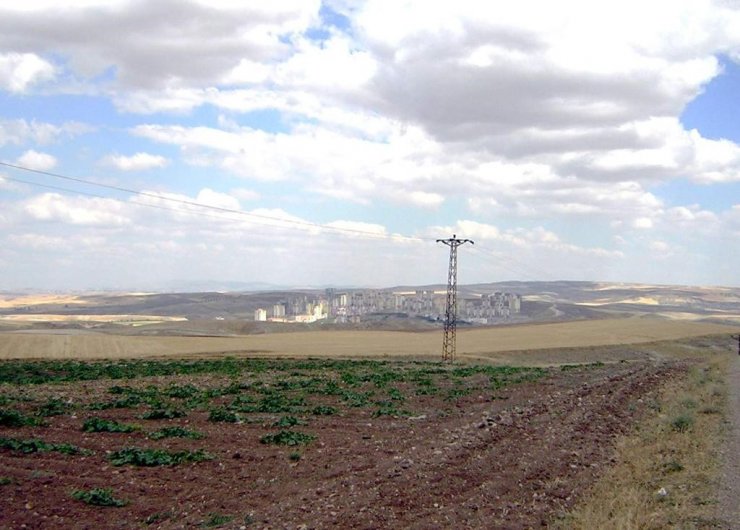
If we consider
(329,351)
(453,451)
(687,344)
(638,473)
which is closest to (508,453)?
(453,451)

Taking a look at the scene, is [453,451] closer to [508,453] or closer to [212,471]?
[508,453]

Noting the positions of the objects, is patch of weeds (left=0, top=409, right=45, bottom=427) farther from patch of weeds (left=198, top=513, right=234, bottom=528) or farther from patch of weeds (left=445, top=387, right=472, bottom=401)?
patch of weeds (left=445, top=387, right=472, bottom=401)

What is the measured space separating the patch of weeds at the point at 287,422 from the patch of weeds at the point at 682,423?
1097cm

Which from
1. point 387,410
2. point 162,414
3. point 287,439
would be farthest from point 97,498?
point 387,410

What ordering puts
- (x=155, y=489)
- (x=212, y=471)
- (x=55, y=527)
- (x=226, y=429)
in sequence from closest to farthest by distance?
(x=55, y=527) < (x=155, y=489) < (x=212, y=471) < (x=226, y=429)

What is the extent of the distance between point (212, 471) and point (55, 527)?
Answer: 4.60 metres

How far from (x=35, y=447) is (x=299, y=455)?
225 inches

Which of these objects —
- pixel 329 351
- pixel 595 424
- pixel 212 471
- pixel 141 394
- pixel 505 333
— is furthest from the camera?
pixel 505 333

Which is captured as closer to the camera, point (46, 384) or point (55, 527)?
point (55, 527)

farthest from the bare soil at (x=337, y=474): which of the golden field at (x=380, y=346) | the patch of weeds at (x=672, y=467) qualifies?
the golden field at (x=380, y=346)

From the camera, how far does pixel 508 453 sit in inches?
704

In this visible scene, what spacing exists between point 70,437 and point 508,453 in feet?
34.7

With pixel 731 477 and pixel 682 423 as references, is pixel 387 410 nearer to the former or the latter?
pixel 682 423

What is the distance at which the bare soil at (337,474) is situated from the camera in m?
12.2
